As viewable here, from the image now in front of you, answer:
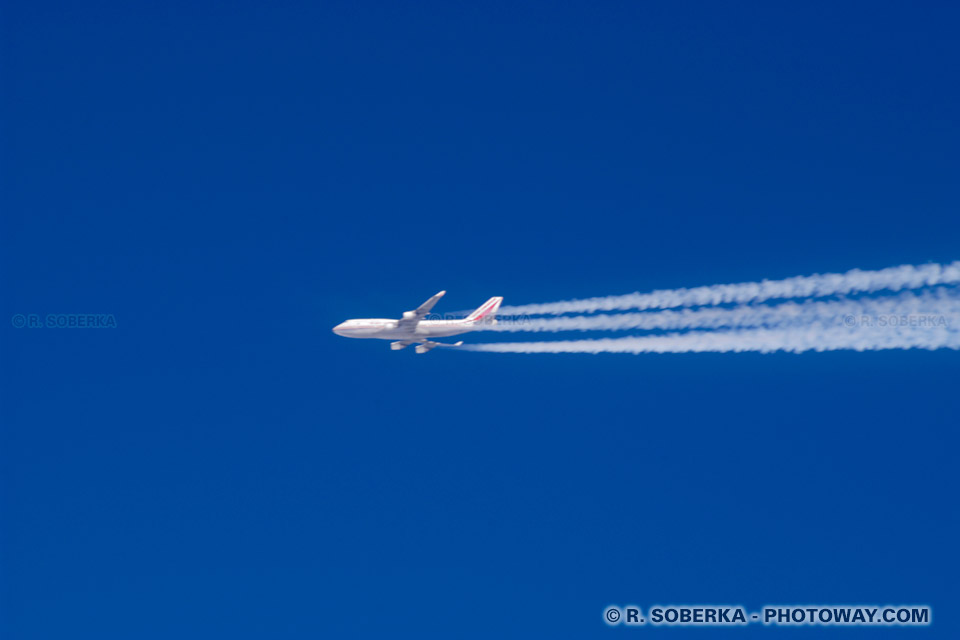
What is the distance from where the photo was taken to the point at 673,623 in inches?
2045

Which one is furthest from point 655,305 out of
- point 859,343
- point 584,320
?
point 859,343

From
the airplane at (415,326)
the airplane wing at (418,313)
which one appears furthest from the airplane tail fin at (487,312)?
the airplane wing at (418,313)

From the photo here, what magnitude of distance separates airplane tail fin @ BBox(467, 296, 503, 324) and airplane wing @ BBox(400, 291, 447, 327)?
2.95 meters

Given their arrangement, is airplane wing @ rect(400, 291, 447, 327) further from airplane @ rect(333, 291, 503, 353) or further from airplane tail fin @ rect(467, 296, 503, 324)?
airplane tail fin @ rect(467, 296, 503, 324)

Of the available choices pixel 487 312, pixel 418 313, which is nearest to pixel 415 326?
pixel 418 313

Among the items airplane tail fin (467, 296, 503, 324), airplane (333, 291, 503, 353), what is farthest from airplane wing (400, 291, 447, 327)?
airplane tail fin (467, 296, 503, 324)

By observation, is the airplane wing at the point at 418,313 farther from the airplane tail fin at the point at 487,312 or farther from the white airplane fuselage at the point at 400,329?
the airplane tail fin at the point at 487,312

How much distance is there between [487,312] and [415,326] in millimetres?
5147

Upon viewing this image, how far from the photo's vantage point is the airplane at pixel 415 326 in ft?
204

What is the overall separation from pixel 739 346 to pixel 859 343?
6.68 metres

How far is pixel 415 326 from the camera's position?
204 feet

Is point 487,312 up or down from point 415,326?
up

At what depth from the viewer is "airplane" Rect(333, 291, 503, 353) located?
6209 cm

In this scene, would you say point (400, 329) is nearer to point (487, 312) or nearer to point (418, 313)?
point (418, 313)
